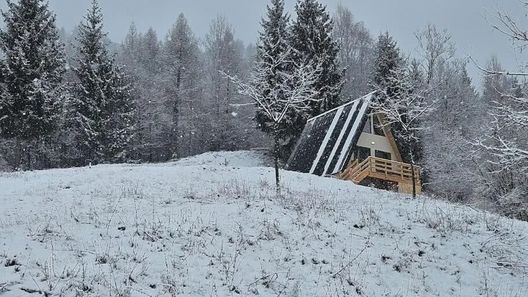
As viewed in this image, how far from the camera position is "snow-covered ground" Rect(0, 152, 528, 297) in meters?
7.89

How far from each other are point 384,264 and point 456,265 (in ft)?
5.18

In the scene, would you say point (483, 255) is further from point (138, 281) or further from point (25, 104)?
point (25, 104)

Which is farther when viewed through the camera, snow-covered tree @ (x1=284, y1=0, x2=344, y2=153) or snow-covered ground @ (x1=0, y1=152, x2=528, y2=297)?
snow-covered tree @ (x1=284, y1=0, x2=344, y2=153)

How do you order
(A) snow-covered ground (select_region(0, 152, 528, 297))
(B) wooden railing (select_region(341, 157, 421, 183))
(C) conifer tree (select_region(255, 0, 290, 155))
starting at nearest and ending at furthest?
(A) snow-covered ground (select_region(0, 152, 528, 297)) < (B) wooden railing (select_region(341, 157, 421, 183)) < (C) conifer tree (select_region(255, 0, 290, 155))

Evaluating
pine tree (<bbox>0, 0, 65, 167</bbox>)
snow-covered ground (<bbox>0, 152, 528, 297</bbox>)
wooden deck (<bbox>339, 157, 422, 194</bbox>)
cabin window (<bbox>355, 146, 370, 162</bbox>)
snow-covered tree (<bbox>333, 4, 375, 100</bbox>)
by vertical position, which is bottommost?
snow-covered ground (<bbox>0, 152, 528, 297</bbox>)

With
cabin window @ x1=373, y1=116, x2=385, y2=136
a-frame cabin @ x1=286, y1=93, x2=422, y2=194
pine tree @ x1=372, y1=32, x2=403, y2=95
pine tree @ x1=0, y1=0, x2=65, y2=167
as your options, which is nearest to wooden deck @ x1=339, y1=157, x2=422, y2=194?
a-frame cabin @ x1=286, y1=93, x2=422, y2=194

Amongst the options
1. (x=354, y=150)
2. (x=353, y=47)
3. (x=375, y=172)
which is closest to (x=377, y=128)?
(x=354, y=150)

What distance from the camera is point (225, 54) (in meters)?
52.6

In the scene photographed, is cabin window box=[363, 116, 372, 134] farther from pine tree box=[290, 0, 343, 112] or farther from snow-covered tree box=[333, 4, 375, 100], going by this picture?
snow-covered tree box=[333, 4, 375, 100]

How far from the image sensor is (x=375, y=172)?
26500 mm

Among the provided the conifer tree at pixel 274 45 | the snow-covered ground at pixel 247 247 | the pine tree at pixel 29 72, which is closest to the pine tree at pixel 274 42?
the conifer tree at pixel 274 45

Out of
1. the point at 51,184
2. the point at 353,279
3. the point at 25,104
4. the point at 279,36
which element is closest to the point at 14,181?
the point at 51,184

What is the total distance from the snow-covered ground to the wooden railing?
35.3ft

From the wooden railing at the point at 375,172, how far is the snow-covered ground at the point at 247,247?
35.3 ft
